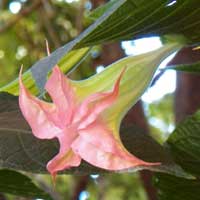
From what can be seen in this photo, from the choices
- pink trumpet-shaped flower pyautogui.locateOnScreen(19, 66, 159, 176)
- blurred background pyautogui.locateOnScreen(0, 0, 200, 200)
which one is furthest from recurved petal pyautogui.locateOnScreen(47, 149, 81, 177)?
blurred background pyautogui.locateOnScreen(0, 0, 200, 200)

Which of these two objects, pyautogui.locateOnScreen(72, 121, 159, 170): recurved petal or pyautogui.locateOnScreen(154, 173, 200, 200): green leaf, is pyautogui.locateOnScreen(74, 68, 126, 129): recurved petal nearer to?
pyautogui.locateOnScreen(72, 121, 159, 170): recurved petal

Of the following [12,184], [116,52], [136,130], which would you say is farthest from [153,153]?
[116,52]

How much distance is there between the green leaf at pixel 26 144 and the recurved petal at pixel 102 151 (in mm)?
88

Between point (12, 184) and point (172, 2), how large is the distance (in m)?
0.25

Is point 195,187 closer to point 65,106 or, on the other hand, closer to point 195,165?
point 195,165

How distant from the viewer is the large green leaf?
41 centimetres

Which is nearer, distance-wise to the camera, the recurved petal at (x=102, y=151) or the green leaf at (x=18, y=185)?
the recurved petal at (x=102, y=151)

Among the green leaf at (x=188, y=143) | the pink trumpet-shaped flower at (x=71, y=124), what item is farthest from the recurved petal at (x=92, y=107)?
the green leaf at (x=188, y=143)

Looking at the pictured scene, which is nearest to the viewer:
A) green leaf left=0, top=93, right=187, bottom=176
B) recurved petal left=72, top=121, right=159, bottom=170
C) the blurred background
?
recurved petal left=72, top=121, right=159, bottom=170

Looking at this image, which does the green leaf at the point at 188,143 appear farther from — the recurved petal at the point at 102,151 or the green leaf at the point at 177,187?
the recurved petal at the point at 102,151

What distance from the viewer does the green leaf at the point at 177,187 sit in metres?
0.53

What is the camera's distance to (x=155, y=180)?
0.54 m

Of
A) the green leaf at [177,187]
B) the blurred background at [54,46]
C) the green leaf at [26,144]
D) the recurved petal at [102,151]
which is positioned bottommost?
the blurred background at [54,46]

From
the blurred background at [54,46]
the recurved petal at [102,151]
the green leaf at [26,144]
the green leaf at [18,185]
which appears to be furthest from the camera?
the blurred background at [54,46]
